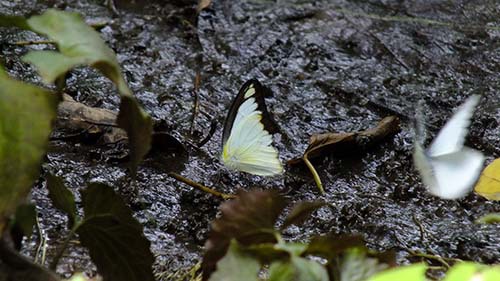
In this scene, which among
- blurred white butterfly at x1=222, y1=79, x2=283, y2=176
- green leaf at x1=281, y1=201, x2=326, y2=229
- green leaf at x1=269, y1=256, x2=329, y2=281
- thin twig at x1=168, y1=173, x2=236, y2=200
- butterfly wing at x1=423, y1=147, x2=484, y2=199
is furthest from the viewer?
blurred white butterfly at x1=222, y1=79, x2=283, y2=176

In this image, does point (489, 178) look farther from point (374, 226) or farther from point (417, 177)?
point (374, 226)

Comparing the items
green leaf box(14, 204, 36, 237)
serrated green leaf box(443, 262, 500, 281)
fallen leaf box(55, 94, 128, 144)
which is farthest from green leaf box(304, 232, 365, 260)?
fallen leaf box(55, 94, 128, 144)

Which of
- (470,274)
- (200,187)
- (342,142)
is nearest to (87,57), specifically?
(470,274)

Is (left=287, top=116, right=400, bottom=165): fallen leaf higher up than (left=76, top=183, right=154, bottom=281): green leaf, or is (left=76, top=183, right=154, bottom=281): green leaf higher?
(left=287, top=116, right=400, bottom=165): fallen leaf

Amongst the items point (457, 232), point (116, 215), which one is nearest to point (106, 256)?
point (116, 215)

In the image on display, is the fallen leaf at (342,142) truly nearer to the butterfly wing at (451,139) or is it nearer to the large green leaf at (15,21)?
the butterfly wing at (451,139)

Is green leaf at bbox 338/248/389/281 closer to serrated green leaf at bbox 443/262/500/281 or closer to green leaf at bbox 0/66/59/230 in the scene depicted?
serrated green leaf at bbox 443/262/500/281
